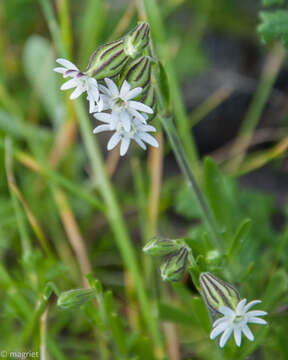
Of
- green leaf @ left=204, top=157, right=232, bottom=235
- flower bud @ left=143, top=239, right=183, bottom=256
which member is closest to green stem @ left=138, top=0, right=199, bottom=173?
green leaf @ left=204, top=157, right=232, bottom=235

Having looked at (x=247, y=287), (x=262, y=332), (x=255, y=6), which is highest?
(x=255, y=6)

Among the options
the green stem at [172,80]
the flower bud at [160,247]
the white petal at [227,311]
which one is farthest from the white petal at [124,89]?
the green stem at [172,80]

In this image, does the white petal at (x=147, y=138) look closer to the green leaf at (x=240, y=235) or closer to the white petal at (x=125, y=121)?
the white petal at (x=125, y=121)

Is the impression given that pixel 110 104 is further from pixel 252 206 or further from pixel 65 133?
pixel 65 133

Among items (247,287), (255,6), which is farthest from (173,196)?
(255,6)

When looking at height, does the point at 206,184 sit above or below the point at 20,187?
below

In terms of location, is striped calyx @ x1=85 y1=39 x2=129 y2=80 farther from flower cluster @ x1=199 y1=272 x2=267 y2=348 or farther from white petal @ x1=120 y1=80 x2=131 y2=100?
flower cluster @ x1=199 y1=272 x2=267 y2=348
